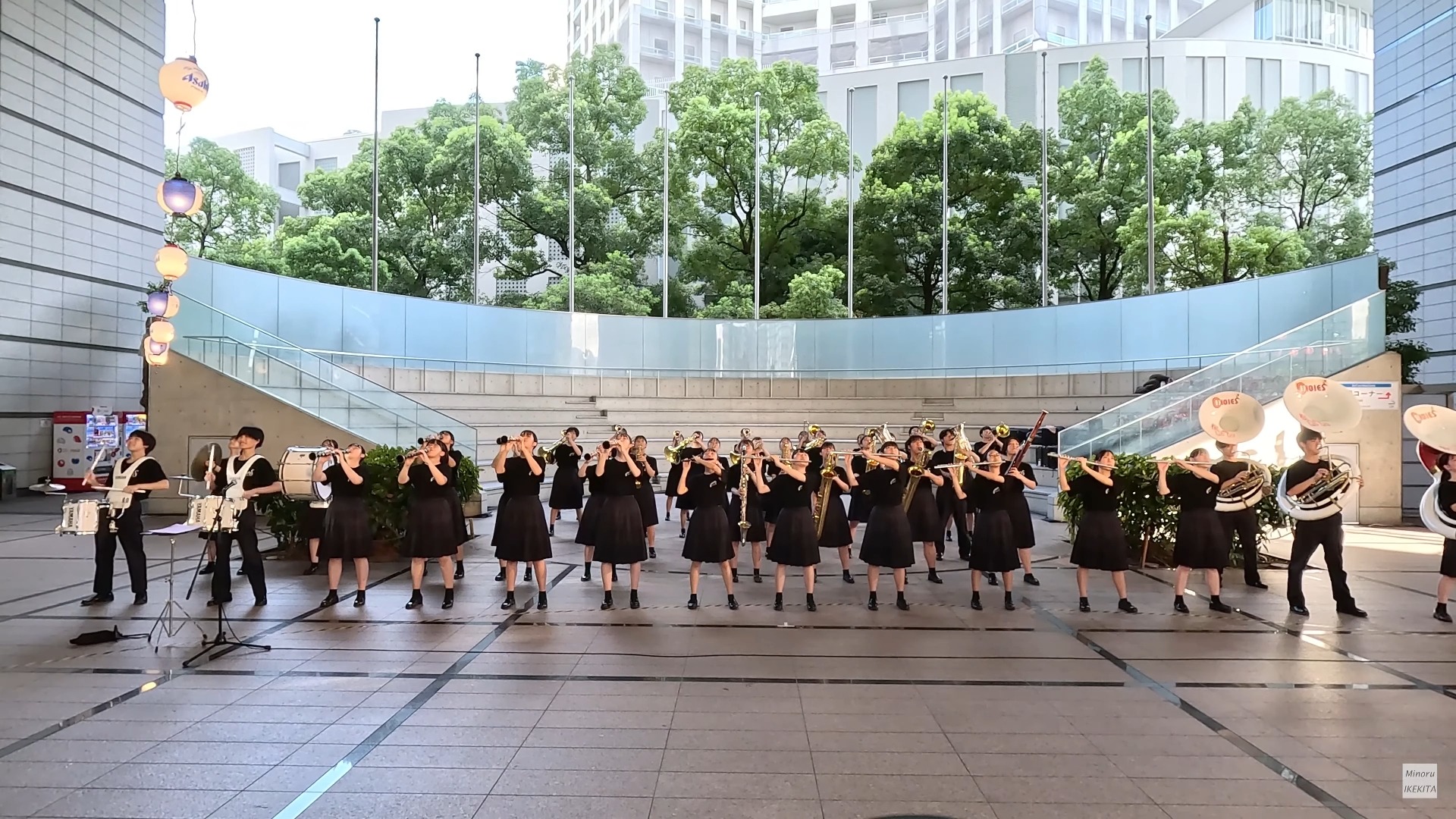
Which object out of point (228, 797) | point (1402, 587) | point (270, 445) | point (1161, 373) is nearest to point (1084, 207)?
point (1161, 373)

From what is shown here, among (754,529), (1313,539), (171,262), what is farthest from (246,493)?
(1313,539)

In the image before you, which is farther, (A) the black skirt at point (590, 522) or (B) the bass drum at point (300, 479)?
(B) the bass drum at point (300, 479)

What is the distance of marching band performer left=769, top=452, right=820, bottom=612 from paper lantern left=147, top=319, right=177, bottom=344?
12699mm

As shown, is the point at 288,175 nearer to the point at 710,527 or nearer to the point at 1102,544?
the point at 710,527

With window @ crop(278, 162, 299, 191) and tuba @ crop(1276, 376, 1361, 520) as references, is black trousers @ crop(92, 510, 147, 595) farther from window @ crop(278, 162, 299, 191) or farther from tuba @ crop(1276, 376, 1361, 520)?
window @ crop(278, 162, 299, 191)

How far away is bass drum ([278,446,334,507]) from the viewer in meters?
9.56

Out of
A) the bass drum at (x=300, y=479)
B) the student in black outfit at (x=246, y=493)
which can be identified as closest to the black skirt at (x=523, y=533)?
the bass drum at (x=300, y=479)

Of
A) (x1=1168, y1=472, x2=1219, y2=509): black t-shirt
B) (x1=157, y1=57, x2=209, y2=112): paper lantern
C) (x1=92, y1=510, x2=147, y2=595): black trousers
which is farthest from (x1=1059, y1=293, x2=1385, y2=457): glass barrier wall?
(x1=157, y1=57, x2=209, y2=112): paper lantern

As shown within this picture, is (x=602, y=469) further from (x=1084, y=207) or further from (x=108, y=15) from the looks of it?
(x=1084, y=207)

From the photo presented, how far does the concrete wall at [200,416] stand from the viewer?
16.1m

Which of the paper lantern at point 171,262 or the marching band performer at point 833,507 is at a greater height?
the paper lantern at point 171,262

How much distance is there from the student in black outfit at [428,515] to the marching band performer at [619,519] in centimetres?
160

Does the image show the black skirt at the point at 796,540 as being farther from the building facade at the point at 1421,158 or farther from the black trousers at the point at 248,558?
the building facade at the point at 1421,158

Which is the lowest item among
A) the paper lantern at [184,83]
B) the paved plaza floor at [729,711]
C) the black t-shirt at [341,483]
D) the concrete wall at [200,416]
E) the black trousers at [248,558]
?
the paved plaza floor at [729,711]
